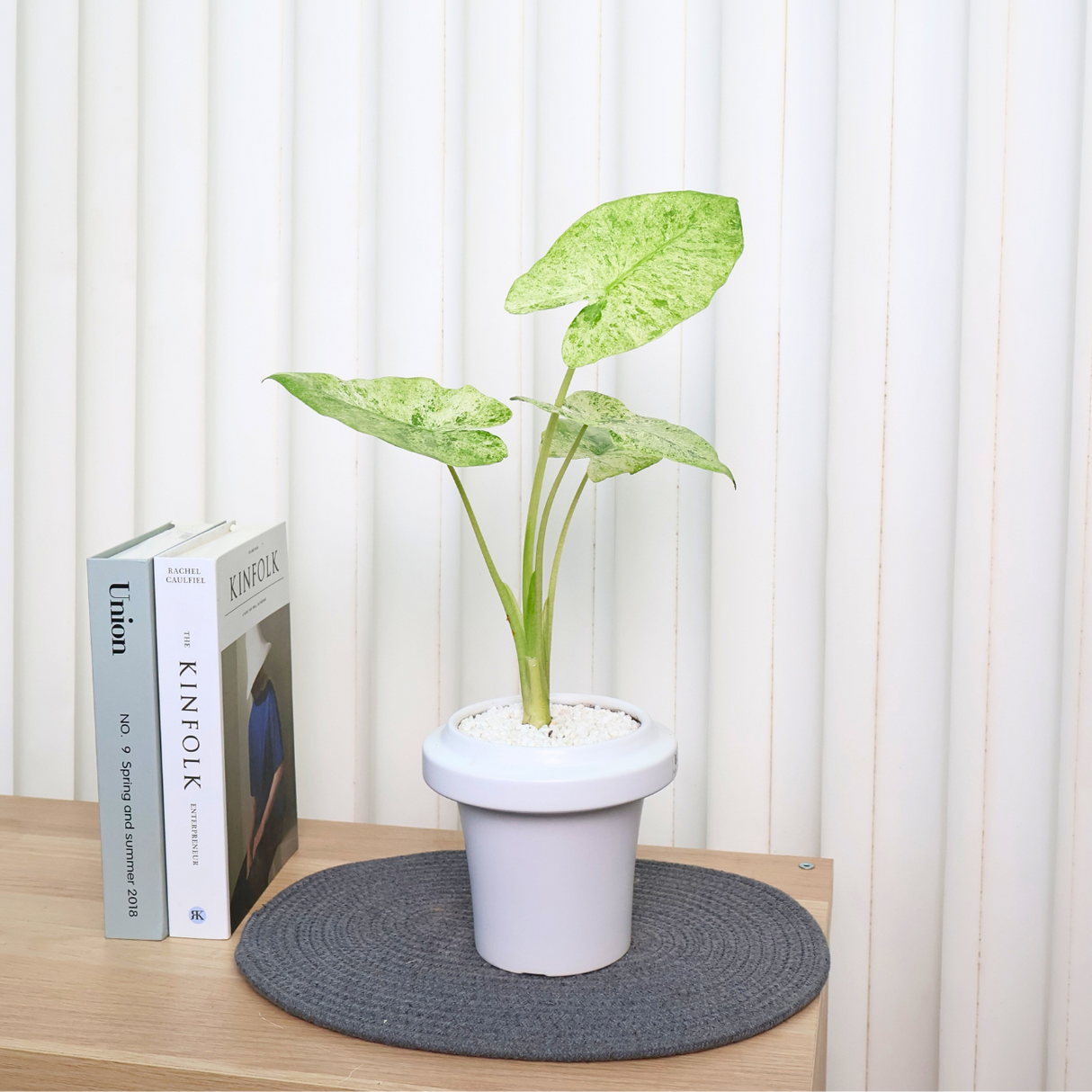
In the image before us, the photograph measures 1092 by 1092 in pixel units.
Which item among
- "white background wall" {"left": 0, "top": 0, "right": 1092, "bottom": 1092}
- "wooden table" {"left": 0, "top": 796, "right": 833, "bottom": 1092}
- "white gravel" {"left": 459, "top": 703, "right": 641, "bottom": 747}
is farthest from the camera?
"white background wall" {"left": 0, "top": 0, "right": 1092, "bottom": 1092}

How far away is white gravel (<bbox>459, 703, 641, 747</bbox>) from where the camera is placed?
2.33 ft

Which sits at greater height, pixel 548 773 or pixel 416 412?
pixel 416 412

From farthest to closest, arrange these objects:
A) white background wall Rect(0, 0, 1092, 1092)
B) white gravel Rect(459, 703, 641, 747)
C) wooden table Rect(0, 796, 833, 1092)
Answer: white background wall Rect(0, 0, 1092, 1092), white gravel Rect(459, 703, 641, 747), wooden table Rect(0, 796, 833, 1092)

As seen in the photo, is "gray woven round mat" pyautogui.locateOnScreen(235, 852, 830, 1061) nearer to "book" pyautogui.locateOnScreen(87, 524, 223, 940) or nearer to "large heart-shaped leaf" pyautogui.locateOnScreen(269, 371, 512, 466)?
"book" pyautogui.locateOnScreen(87, 524, 223, 940)

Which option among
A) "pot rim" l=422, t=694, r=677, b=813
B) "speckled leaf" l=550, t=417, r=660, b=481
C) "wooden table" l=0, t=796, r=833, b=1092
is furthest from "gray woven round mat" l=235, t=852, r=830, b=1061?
"speckled leaf" l=550, t=417, r=660, b=481

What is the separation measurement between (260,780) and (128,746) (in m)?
0.11

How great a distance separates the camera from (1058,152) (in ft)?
2.91

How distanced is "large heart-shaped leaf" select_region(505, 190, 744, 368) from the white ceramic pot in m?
0.25

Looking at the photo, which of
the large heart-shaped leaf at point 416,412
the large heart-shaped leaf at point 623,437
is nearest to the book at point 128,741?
the large heart-shaped leaf at point 416,412

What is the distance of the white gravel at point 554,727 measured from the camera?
2.33 ft

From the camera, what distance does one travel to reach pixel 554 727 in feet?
2.39

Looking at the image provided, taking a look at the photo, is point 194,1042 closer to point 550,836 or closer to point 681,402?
point 550,836

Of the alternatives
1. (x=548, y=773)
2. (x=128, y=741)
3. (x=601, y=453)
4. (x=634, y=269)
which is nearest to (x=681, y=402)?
(x=601, y=453)

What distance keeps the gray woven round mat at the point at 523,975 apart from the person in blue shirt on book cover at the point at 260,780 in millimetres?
24
